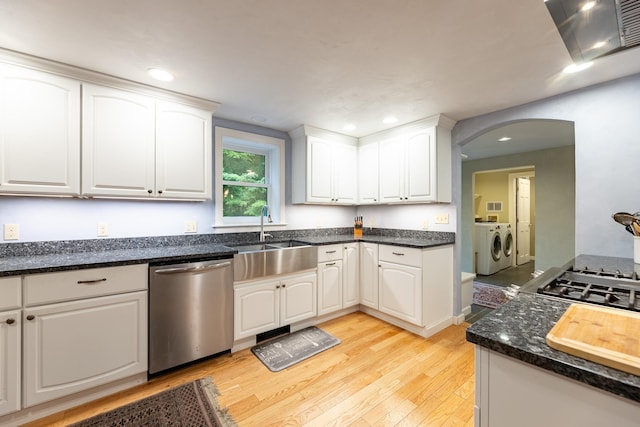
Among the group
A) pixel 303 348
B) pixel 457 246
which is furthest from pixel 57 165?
pixel 457 246

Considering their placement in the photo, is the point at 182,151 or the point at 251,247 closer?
the point at 182,151

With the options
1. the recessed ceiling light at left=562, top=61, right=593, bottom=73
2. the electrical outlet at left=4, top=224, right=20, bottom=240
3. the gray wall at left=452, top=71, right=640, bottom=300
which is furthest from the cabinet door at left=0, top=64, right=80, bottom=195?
the gray wall at left=452, top=71, right=640, bottom=300

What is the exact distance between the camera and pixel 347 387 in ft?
6.23

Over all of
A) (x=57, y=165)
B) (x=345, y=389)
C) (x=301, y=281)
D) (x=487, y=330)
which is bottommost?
(x=345, y=389)

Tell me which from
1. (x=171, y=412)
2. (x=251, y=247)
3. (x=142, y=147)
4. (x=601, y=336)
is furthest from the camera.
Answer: (x=251, y=247)

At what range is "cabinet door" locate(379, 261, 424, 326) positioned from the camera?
2656 mm

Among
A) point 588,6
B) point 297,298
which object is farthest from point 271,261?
point 588,6

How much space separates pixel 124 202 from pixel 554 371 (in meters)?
2.84

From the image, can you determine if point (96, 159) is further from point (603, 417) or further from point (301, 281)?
point (603, 417)

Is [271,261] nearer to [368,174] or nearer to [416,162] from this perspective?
[368,174]

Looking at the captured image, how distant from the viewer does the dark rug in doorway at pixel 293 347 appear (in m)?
2.21

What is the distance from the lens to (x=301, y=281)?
2727 millimetres

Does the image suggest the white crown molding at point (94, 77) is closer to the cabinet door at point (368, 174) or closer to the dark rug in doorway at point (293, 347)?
the cabinet door at point (368, 174)

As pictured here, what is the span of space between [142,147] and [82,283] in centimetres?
108
